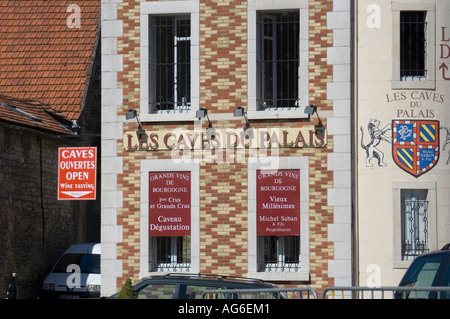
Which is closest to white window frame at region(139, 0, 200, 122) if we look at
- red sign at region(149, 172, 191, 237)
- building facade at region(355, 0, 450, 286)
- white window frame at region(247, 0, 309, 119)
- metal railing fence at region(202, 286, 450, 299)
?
white window frame at region(247, 0, 309, 119)

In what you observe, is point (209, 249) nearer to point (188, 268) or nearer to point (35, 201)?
point (188, 268)

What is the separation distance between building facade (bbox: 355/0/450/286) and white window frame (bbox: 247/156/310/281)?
105 cm

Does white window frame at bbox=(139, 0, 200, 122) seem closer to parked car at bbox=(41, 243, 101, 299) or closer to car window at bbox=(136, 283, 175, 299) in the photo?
car window at bbox=(136, 283, 175, 299)

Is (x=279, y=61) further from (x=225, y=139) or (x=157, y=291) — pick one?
(x=157, y=291)

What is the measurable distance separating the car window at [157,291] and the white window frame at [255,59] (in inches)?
229

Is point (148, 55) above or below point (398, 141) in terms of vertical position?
above

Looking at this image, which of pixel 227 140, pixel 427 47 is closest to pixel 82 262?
pixel 227 140

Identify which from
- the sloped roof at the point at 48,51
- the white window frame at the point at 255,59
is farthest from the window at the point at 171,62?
the sloped roof at the point at 48,51

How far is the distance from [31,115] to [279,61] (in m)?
8.28

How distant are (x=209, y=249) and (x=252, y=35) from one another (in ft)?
14.3

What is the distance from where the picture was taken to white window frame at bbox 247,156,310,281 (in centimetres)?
2044

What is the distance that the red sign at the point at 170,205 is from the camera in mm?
21062

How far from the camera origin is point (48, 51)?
99.5 ft
